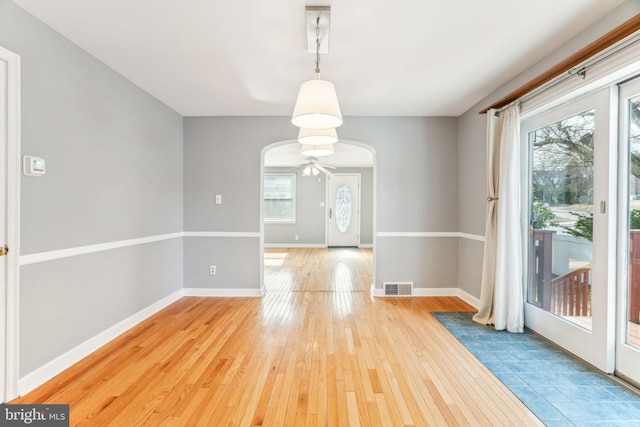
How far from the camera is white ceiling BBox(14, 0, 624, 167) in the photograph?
2.03m

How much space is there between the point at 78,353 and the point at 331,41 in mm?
3152

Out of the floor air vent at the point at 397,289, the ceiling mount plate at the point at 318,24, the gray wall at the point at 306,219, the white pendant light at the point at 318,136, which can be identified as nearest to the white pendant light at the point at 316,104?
the ceiling mount plate at the point at 318,24

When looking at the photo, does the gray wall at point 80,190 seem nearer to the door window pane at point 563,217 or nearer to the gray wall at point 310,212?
the door window pane at point 563,217

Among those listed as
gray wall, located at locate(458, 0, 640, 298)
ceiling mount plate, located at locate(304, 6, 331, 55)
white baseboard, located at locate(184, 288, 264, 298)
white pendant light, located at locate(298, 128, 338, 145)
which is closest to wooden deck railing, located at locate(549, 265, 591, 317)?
gray wall, located at locate(458, 0, 640, 298)

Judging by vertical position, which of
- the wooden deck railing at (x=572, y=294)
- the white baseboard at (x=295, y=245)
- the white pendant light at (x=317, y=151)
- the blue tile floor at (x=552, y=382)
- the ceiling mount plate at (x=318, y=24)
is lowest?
the blue tile floor at (x=552, y=382)

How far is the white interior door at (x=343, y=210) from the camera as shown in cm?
941

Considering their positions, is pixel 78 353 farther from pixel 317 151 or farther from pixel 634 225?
pixel 634 225

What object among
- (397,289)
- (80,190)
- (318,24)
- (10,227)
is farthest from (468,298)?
(10,227)

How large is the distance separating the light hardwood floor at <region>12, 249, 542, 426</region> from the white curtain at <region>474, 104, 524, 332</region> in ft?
2.07

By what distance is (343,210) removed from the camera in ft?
31.2

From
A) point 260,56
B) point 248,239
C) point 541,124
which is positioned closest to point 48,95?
point 260,56

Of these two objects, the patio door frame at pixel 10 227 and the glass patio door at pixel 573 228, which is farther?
the glass patio door at pixel 573 228

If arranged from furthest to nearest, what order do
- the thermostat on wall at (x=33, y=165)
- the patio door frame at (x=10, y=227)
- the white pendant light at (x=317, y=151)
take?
1. the white pendant light at (x=317, y=151)
2. the thermostat on wall at (x=33, y=165)
3. the patio door frame at (x=10, y=227)

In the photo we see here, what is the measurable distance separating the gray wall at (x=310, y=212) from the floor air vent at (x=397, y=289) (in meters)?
5.09
